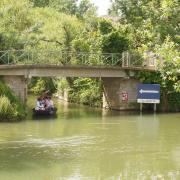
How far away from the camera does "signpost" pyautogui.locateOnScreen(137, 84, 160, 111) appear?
120 ft

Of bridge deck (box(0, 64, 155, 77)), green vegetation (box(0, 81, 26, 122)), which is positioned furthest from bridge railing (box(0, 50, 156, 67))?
green vegetation (box(0, 81, 26, 122))

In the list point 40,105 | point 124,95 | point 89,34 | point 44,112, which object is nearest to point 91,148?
point 44,112

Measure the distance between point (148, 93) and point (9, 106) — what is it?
36.6ft

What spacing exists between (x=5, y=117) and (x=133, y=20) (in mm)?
18024

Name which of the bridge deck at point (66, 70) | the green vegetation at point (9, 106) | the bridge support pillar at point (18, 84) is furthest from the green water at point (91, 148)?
the bridge deck at point (66, 70)

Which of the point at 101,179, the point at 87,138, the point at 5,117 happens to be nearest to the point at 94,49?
the point at 5,117

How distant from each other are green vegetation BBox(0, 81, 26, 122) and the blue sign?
884 cm

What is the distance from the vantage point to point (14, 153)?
20.5 metres

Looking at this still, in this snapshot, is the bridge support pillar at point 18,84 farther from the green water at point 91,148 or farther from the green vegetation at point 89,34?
the green vegetation at point 89,34

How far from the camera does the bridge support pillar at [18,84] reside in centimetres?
3434

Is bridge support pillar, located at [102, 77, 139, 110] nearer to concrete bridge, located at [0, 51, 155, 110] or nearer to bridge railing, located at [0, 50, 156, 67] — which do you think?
concrete bridge, located at [0, 51, 155, 110]

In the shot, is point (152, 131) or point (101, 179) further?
point (152, 131)

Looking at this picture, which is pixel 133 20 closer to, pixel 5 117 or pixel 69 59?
pixel 69 59

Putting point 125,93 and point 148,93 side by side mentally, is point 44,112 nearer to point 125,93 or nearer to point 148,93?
point 125,93
